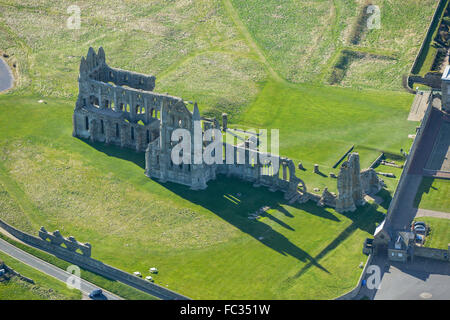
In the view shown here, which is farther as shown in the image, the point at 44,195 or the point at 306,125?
the point at 306,125

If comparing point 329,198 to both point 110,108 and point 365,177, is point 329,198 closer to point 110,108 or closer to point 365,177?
point 365,177

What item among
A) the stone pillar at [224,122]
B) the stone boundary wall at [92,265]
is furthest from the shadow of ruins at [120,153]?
the stone boundary wall at [92,265]

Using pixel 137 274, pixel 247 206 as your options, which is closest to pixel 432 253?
pixel 247 206

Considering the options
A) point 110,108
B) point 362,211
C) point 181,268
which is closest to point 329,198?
point 362,211

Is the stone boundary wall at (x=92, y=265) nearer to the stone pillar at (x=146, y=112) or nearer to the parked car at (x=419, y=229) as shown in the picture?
the stone pillar at (x=146, y=112)

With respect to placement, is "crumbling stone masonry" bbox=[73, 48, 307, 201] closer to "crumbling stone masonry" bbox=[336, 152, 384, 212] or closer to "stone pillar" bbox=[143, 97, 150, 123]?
"stone pillar" bbox=[143, 97, 150, 123]

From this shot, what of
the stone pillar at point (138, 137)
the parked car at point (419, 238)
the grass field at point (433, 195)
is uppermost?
the grass field at point (433, 195)

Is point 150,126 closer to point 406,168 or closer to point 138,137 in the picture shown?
point 138,137
